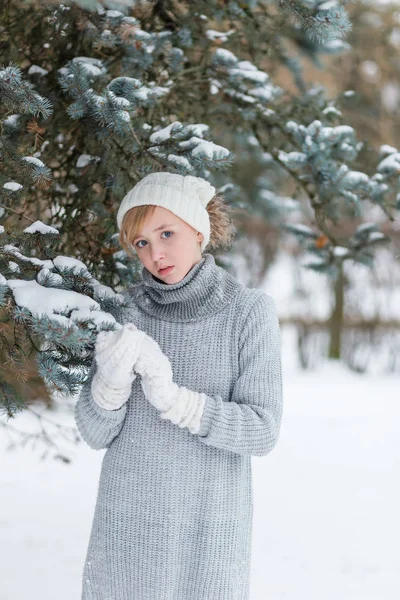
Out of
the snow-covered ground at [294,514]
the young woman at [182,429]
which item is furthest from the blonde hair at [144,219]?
the snow-covered ground at [294,514]

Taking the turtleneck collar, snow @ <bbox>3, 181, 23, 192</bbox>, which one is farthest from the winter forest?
the turtleneck collar

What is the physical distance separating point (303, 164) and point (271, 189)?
4.90m

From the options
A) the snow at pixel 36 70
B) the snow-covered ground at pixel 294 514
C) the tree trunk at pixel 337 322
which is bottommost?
the tree trunk at pixel 337 322

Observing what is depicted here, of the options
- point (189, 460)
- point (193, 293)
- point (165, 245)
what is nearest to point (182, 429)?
point (189, 460)

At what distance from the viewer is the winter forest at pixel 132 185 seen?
190 centimetres

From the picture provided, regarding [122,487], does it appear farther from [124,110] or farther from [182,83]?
[182,83]

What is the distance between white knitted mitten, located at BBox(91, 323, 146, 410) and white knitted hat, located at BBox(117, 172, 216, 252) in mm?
347

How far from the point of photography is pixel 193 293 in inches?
72.0

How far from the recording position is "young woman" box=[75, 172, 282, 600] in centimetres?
177

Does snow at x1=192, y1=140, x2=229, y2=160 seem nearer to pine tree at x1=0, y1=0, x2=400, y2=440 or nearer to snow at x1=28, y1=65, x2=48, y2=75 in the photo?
pine tree at x1=0, y1=0, x2=400, y2=440

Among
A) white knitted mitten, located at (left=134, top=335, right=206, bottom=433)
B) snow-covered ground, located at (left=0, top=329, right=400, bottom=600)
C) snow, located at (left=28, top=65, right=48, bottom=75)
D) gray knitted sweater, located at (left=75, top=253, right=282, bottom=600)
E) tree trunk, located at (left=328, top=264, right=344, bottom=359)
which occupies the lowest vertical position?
tree trunk, located at (left=328, top=264, right=344, bottom=359)

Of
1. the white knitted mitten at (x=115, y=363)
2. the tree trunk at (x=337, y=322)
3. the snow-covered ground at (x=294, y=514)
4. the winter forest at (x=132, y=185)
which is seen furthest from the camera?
the tree trunk at (x=337, y=322)

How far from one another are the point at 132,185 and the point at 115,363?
97 centimetres

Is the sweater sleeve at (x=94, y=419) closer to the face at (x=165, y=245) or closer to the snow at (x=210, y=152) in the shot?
the face at (x=165, y=245)
